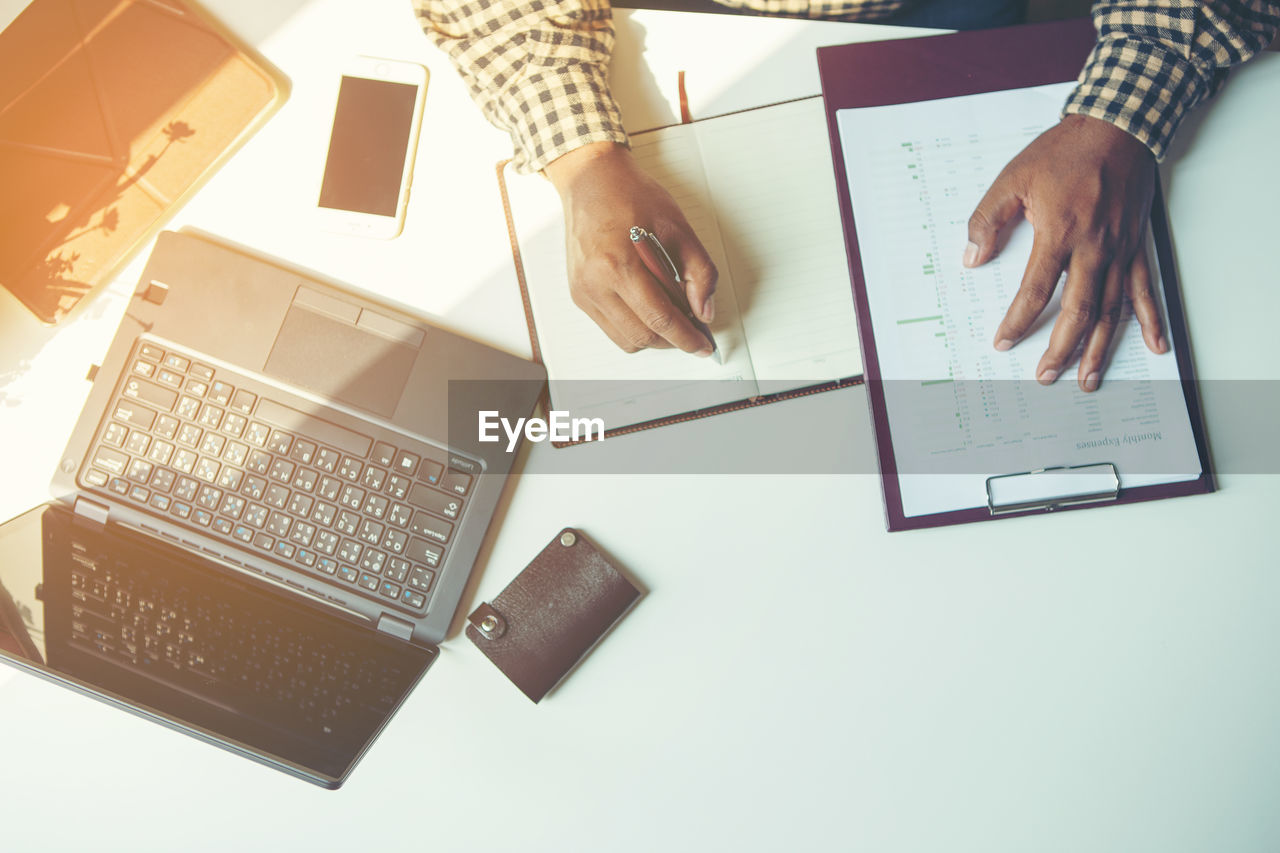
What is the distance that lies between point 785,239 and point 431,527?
0.46m

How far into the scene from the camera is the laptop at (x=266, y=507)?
735mm

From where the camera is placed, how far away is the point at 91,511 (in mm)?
775

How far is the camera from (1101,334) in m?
0.76

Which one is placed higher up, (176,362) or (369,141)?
(369,141)

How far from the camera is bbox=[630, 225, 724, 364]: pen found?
72 centimetres

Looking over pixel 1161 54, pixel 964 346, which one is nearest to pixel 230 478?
pixel 964 346

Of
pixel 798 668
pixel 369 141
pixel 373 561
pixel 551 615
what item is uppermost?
pixel 369 141

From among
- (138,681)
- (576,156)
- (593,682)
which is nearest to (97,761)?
(138,681)

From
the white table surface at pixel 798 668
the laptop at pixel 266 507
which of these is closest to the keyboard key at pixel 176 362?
the laptop at pixel 266 507

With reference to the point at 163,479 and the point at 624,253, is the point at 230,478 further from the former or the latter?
the point at 624,253

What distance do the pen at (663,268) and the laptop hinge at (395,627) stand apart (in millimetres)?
413

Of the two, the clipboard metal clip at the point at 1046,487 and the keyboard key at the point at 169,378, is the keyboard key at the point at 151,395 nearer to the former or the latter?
the keyboard key at the point at 169,378

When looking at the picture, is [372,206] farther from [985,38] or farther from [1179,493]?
[1179,493]

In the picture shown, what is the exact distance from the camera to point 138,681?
723 millimetres
